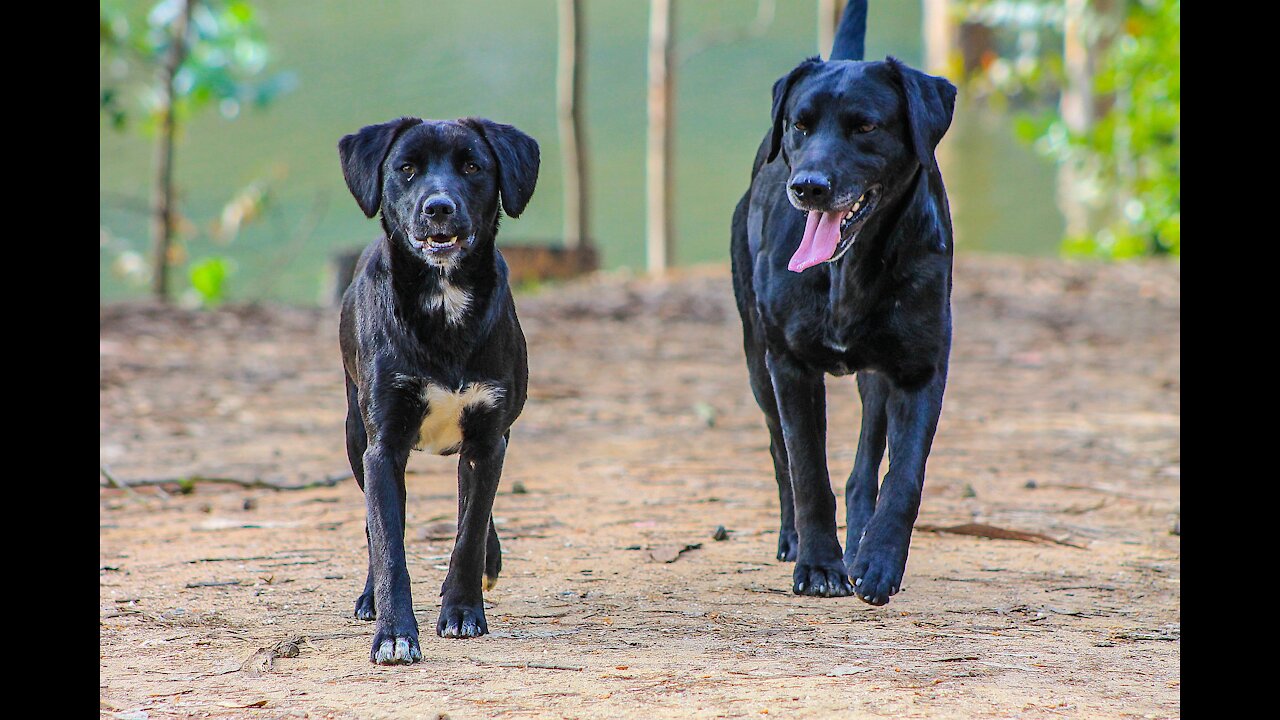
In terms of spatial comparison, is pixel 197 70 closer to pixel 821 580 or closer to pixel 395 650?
pixel 821 580

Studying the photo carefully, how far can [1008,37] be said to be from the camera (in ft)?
65.4

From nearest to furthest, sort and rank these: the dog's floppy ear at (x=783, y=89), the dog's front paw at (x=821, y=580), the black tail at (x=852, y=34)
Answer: the dog's front paw at (x=821, y=580) < the dog's floppy ear at (x=783, y=89) < the black tail at (x=852, y=34)

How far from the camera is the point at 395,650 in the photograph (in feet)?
11.3

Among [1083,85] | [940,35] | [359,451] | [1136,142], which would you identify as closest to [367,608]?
[359,451]

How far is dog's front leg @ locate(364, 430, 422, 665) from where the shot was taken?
3.45 m

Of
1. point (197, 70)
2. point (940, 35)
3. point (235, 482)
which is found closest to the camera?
point (235, 482)

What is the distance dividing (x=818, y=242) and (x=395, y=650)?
1.64 metres

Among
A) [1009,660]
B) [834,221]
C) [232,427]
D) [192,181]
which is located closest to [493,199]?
[834,221]

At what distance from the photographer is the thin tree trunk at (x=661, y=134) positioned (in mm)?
14617

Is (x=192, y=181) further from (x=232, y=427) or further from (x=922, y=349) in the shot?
(x=922, y=349)

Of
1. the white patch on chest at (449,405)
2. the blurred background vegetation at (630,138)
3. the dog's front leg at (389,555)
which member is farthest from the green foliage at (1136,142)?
the dog's front leg at (389,555)

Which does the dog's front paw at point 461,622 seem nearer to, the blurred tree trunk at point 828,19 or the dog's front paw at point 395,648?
the dog's front paw at point 395,648

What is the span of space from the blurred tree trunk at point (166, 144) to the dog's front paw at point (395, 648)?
9628 mm

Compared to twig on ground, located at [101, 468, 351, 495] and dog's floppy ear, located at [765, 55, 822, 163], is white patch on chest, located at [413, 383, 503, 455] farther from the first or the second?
twig on ground, located at [101, 468, 351, 495]
